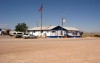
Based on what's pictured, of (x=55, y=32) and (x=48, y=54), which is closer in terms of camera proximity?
(x=48, y=54)

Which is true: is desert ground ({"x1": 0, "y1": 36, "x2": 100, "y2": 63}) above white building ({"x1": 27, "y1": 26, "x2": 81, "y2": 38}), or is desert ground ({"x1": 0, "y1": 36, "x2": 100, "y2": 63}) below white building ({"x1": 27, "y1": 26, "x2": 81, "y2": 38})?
below

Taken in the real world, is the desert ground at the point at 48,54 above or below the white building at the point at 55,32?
below

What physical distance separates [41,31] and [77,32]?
1521 centimetres

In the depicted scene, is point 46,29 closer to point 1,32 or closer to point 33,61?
point 1,32

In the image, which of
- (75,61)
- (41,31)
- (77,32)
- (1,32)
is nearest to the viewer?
(75,61)

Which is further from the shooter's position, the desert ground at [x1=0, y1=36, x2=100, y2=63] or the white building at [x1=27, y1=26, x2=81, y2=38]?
the white building at [x1=27, y1=26, x2=81, y2=38]

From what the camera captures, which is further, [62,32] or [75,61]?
[62,32]

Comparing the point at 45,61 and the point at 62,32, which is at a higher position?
the point at 62,32

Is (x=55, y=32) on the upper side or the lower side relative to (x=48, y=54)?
upper

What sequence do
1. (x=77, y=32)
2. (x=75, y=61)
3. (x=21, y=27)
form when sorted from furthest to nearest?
(x=21, y=27) < (x=77, y=32) < (x=75, y=61)

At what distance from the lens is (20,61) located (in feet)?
43.0

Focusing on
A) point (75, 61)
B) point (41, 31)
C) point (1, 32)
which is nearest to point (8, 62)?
point (75, 61)

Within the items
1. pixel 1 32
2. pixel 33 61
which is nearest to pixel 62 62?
pixel 33 61

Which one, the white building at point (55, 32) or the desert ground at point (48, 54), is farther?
the white building at point (55, 32)
